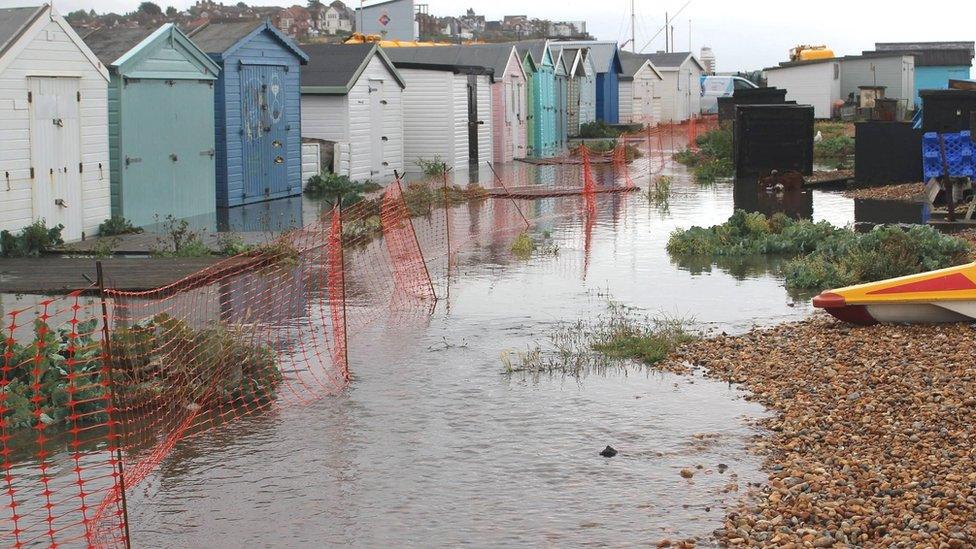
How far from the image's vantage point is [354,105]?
31312 mm

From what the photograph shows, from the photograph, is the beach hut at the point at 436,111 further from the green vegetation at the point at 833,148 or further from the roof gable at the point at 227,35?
the green vegetation at the point at 833,148

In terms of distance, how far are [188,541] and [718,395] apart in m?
A: 4.68

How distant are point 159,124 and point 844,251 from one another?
11384mm

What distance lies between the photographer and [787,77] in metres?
68.3

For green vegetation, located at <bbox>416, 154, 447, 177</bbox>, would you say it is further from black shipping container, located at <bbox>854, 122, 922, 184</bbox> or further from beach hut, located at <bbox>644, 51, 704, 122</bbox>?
beach hut, located at <bbox>644, 51, 704, 122</bbox>

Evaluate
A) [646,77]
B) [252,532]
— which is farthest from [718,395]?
[646,77]

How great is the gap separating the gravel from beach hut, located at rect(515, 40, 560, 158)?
3337cm

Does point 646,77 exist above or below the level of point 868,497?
above

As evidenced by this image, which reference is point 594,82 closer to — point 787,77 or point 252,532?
point 787,77

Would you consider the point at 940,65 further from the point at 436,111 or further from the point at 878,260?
the point at 878,260

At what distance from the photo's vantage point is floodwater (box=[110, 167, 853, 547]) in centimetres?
781

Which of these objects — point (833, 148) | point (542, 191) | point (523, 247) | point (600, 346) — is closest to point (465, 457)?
point (600, 346)

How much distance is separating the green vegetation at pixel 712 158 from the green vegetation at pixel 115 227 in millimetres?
17019

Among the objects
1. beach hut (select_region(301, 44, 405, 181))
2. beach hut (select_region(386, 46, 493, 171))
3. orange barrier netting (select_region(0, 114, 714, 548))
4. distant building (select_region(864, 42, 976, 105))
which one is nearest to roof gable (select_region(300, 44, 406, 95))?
beach hut (select_region(301, 44, 405, 181))
